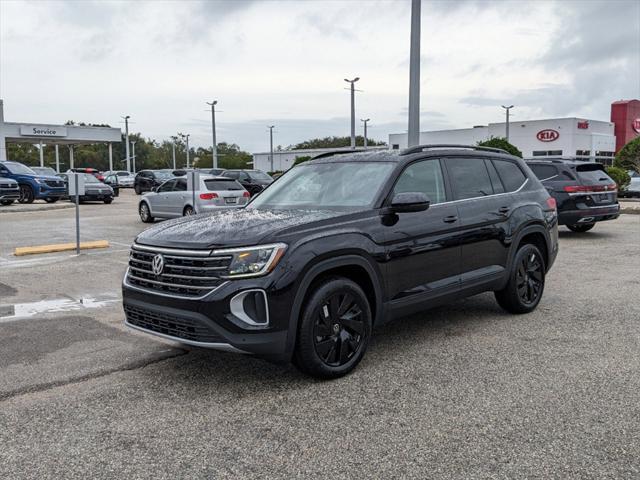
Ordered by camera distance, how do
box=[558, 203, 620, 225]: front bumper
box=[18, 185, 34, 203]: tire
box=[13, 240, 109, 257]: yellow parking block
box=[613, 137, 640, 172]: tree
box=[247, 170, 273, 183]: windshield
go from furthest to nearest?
box=[247, 170, 273, 183]: windshield → box=[613, 137, 640, 172]: tree → box=[18, 185, 34, 203]: tire → box=[558, 203, 620, 225]: front bumper → box=[13, 240, 109, 257]: yellow parking block

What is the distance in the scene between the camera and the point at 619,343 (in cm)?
559

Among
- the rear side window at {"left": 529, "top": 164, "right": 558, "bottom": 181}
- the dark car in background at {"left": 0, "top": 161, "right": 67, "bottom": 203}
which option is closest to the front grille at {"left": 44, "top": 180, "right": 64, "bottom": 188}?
the dark car in background at {"left": 0, "top": 161, "right": 67, "bottom": 203}

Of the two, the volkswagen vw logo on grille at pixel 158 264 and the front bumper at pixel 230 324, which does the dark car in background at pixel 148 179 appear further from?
the front bumper at pixel 230 324

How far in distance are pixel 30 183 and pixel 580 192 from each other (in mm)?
22424

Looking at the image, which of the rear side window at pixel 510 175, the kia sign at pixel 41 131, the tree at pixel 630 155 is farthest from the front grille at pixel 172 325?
the kia sign at pixel 41 131

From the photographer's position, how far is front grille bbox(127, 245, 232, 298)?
14.1 feet

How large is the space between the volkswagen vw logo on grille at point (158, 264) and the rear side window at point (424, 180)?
2.05 meters

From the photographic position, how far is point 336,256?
4633 millimetres

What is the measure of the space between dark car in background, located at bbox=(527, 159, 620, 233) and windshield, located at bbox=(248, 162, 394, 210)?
8.78 metres

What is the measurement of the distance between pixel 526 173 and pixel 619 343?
2.28m

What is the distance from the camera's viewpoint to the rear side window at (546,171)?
13592mm

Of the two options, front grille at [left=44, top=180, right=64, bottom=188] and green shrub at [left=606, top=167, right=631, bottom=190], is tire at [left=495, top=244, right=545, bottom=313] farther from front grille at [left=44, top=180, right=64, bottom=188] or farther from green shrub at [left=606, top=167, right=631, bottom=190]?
front grille at [left=44, top=180, right=64, bottom=188]

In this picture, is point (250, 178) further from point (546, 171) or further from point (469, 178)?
point (469, 178)

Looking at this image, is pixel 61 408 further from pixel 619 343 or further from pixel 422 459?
pixel 619 343
